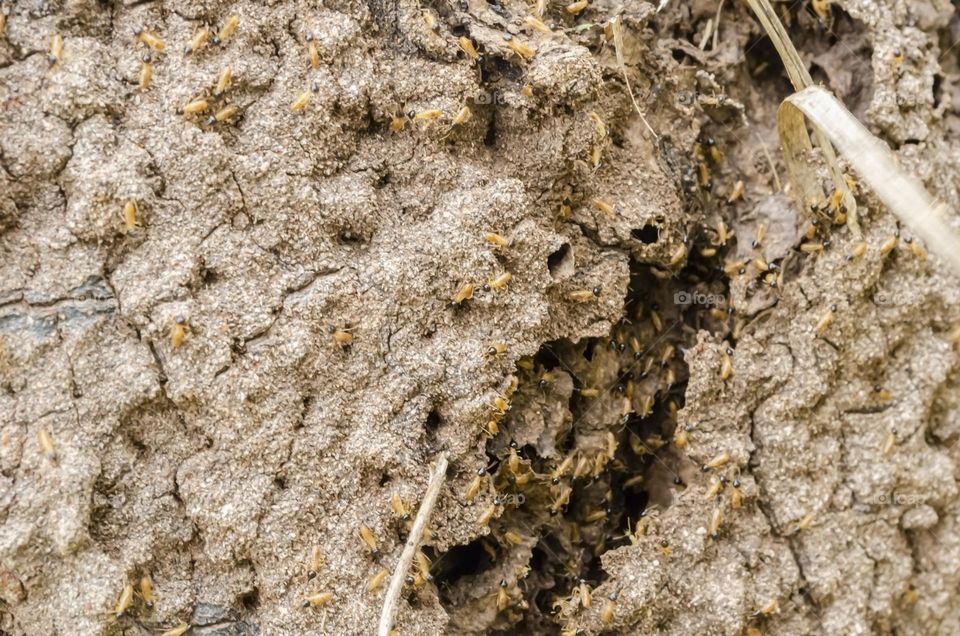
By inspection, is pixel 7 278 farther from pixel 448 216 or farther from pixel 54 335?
pixel 448 216

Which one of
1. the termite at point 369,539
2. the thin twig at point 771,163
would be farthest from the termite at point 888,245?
the termite at point 369,539

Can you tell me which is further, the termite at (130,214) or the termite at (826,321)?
the termite at (826,321)

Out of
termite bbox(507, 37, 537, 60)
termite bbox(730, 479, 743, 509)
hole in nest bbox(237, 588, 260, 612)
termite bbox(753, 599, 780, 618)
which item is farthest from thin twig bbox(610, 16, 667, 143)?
hole in nest bbox(237, 588, 260, 612)

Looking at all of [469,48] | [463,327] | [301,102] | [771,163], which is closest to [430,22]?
[469,48]

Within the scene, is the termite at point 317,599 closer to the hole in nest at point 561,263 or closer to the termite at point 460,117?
the hole in nest at point 561,263

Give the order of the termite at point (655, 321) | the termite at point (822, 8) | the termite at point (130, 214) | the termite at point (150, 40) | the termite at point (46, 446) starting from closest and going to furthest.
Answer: the termite at point (46, 446), the termite at point (130, 214), the termite at point (150, 40), the termite at point (655, 321), the termite at point (822, 8)

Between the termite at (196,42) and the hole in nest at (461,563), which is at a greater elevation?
the termite at (196,42)

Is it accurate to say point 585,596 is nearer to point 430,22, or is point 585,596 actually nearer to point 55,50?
point 430,22
